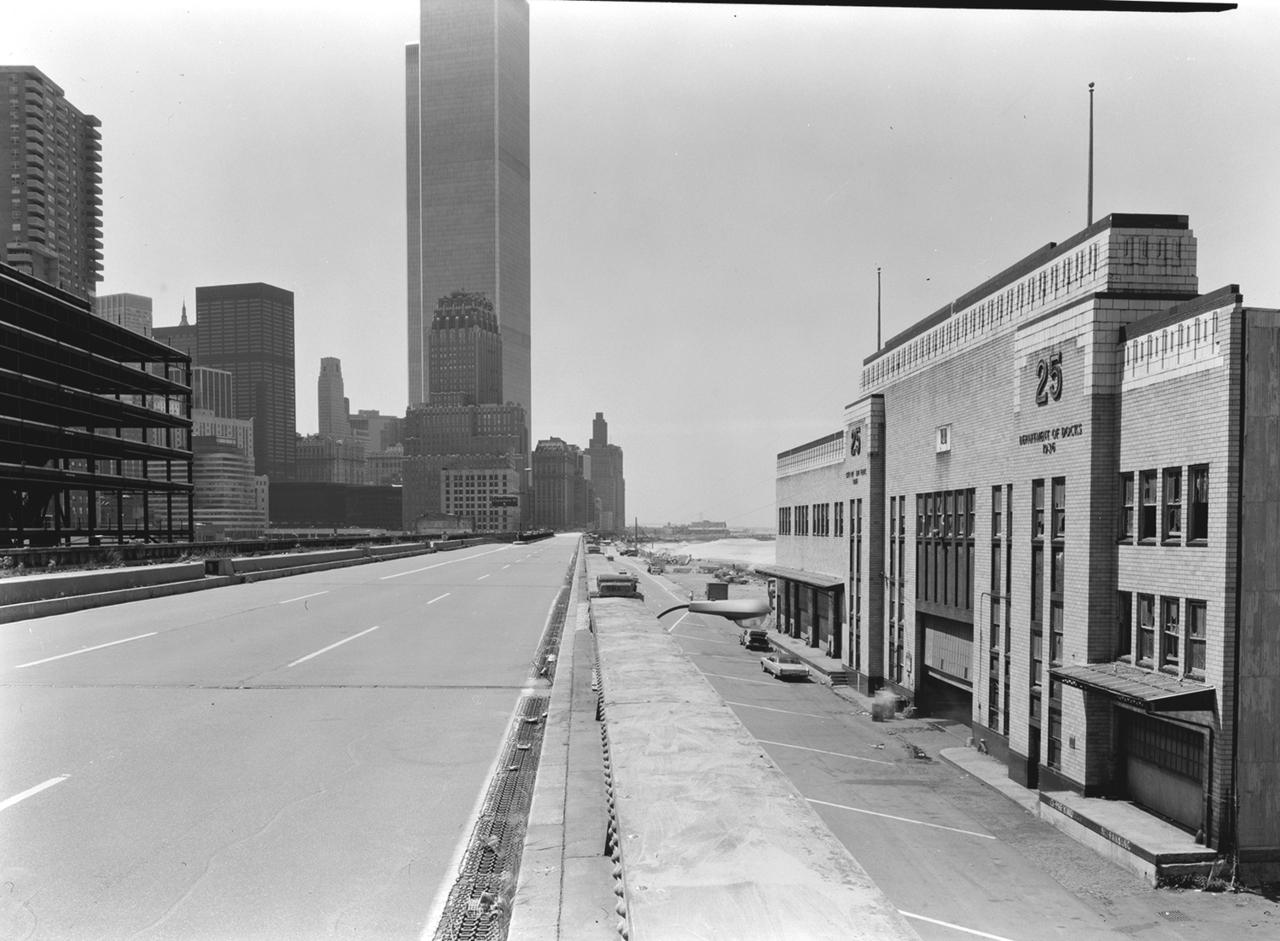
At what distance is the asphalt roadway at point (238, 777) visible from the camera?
19.2ft

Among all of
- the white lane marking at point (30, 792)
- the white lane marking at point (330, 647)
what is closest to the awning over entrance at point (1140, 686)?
the white lane marking at point (330, 647)

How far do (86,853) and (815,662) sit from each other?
4318cm

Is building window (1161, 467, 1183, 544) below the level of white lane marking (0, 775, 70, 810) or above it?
above

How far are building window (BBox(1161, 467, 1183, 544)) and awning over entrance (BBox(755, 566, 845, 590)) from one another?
26.0 meters

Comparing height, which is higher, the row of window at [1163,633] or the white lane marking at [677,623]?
the row of window at [1163,633]

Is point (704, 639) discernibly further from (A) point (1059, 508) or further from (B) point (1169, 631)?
(B) point (1169, 631)

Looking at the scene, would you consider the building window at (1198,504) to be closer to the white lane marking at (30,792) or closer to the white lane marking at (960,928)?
the white lane marking at (960,928)

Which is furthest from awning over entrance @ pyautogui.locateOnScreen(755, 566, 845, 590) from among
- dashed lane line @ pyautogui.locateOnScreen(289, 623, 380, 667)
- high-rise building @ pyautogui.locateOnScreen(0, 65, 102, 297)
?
high-rise building @ pyautogui.locateOnScreen(0, 65, 102, 297)

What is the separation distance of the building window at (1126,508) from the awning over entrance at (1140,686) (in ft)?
11.6

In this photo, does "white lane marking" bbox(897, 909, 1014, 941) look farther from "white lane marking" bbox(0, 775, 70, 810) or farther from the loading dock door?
"white lane marking" bbox(0, 775, 70, 810)

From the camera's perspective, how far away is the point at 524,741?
10391mm

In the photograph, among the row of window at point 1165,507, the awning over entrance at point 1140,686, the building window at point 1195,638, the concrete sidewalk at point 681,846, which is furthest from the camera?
the row of window at point 1165,507

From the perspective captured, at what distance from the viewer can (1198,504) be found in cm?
1778

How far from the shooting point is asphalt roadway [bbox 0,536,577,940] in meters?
5.84
